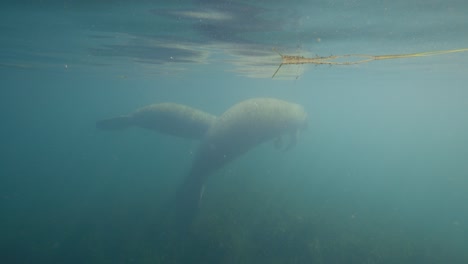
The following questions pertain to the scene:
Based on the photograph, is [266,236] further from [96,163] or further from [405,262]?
[96,163]

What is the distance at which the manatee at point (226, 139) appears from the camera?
14.1 metres

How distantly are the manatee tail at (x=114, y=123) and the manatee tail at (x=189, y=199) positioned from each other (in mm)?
6448

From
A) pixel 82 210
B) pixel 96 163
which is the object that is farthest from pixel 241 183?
pixel 96 163

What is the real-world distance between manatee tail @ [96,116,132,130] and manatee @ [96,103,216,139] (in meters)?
0.95

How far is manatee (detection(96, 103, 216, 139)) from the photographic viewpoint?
1686 cm

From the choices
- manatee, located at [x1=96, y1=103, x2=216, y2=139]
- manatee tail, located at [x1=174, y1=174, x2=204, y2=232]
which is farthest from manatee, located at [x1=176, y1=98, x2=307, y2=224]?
manatee, located at [x1=96, y1=103, x2=216, y2=139]

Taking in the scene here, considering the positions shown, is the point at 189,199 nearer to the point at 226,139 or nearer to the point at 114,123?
the point at 226,139

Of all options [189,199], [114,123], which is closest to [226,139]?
[189,199]

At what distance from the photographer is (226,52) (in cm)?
1767

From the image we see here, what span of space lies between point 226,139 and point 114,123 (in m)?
8.70

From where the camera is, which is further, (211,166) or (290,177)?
(290,177)

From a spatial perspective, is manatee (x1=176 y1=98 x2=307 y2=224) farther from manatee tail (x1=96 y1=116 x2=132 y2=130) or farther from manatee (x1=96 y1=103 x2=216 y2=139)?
manatee tail (x1=96 y1=116 x2=132 y2=130)

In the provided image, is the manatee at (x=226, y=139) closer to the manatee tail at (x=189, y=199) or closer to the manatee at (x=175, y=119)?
the manatee tail at (x=189, y=199)

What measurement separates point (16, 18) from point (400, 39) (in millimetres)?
14879
